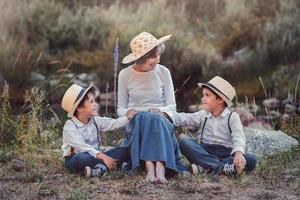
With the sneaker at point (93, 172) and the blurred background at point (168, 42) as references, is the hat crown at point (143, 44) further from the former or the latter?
the blurred background at point (168, 42)

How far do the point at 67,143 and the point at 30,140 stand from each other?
3.26 ft

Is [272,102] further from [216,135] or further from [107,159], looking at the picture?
[107,159]

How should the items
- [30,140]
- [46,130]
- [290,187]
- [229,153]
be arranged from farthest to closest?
[46,130] → [30,140] → [229,153] → [290,187]

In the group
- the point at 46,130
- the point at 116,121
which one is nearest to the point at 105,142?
the point at 46,130

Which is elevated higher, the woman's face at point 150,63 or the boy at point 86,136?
the woman's face at point 150,63

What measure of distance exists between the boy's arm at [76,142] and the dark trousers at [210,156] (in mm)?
614

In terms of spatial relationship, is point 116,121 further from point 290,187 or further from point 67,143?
point 290,187

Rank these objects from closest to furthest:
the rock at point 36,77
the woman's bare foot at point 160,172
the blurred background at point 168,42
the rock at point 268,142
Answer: the woman's bare foot at point 160,172
the rock at point 268,142
the rock at point 36,77
the blurred background at point 168,42

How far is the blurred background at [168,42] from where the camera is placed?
9156mm

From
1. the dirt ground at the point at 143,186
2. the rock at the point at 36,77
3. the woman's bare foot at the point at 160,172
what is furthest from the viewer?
the rock at the point at 36,77

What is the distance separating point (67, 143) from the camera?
190 inches

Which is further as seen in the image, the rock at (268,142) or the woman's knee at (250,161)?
the rock at (268,142)

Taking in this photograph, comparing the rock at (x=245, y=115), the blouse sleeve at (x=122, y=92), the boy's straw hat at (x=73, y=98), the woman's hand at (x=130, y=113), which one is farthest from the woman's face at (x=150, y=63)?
the rock at (x=245, y=115)

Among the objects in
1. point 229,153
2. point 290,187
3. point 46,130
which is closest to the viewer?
point 290,187
